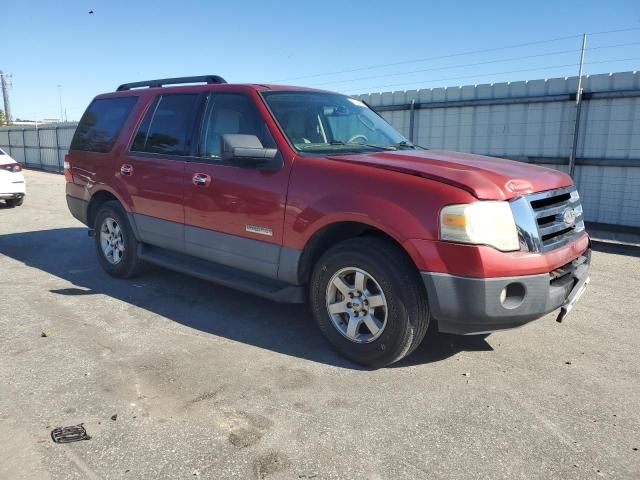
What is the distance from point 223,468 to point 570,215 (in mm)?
2912

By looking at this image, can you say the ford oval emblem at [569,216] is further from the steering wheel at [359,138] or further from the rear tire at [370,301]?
the steering wheel at [359,138]

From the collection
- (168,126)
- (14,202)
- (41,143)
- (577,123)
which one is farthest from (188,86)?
(41,143)

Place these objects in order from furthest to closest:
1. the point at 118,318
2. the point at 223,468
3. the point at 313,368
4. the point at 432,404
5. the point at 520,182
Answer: the point at 118,318
the point at 313,368
the point at 520,182
the point at 432,404
the point at 223,468

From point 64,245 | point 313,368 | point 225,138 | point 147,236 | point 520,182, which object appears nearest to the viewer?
Result: point 520,182

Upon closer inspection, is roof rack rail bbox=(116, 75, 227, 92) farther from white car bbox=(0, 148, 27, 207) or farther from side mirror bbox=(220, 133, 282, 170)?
white car bbox=(0, 148, 27, 207)

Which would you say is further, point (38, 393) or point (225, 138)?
point (225, 138)

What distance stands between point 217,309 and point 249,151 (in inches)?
67.0

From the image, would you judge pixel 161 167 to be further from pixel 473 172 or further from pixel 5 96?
pixel 5 96

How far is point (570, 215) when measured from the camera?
378 centimetres

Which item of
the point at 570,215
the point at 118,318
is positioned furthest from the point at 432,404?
the point at 118,318

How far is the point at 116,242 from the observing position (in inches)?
229

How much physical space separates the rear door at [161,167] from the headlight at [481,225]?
2.62 meters

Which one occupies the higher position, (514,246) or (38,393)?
(514,246)

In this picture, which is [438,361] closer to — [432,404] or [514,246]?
[432,404]
